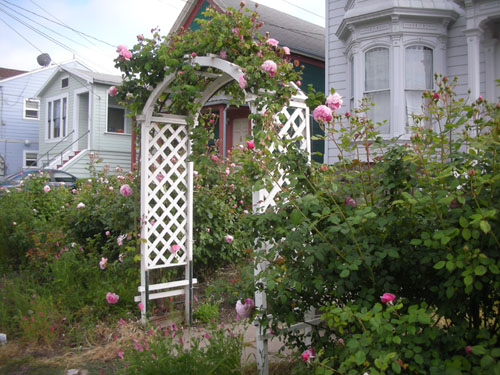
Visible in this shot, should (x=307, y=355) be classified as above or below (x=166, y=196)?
below

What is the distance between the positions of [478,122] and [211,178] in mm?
4380

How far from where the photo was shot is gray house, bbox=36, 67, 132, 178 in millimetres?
20438

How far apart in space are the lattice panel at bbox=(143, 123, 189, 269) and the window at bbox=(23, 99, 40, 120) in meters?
24.1

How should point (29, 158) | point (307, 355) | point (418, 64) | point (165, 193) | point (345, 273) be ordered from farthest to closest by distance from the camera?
point (29, 158), point (418, 64), point (165, 193), point (307, 355), point (345, 273)

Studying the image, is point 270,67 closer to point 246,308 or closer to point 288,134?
point 288,134

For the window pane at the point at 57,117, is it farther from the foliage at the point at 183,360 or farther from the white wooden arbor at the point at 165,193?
the foliage at the point at 183,360

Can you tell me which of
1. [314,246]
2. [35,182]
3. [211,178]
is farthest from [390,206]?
[35,182]

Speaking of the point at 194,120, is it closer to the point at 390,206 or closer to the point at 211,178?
the point at 211,178

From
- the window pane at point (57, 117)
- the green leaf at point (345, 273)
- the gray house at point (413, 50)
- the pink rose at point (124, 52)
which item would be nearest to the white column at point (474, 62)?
the gray house at point (413, 50)

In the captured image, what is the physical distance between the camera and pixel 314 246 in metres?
2.68

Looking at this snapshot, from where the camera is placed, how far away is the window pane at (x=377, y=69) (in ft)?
30.5

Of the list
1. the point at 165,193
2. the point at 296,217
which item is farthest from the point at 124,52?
the point at 296,217

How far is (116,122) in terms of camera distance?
21562mm

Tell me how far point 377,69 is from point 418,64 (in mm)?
734
